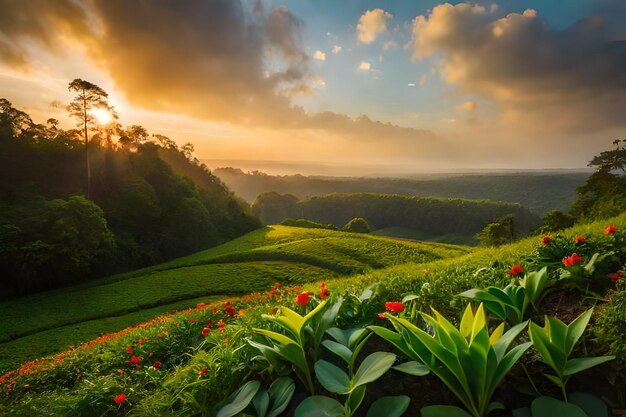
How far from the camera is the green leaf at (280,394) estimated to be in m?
2.35

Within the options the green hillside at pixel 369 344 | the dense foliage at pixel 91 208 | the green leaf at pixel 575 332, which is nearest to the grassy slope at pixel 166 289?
the dense foliage at pixel 91 208

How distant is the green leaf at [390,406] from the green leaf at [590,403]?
105 cm

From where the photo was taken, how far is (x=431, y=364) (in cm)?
230

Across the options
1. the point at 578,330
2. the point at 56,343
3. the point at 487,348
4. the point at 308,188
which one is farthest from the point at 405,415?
the point at 308,188

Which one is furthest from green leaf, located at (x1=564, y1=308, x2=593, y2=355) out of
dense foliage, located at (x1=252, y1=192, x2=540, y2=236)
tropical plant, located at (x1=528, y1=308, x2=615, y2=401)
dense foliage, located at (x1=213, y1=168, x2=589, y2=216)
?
dense foliage, located at (x1=213, y1=168, x2=589, y2=216)

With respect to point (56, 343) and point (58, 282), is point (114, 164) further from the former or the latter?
point (56, 343)

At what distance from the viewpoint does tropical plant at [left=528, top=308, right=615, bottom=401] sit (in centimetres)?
220

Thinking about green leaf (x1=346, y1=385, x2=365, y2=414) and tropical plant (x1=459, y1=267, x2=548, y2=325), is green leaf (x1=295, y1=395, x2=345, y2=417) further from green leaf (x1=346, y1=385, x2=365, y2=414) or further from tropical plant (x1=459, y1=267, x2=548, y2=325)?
tropical plant (x1=459, y1=267, x2=548, y2=325)

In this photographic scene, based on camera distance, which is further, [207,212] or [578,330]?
[207,212]

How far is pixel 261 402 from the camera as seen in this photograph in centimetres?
241

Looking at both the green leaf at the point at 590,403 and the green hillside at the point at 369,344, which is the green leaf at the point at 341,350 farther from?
the green leaf at the point at 590,403

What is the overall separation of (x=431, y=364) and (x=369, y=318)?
43.9 inches

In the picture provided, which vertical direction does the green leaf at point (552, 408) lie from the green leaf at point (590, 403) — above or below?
above

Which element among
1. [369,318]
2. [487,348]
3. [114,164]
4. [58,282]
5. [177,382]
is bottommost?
[58,282]
